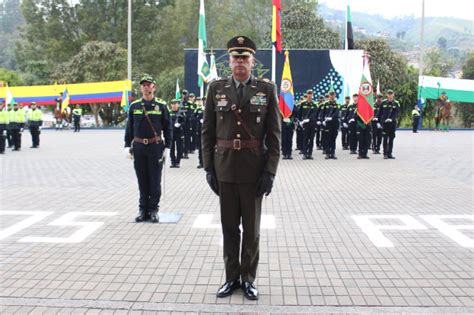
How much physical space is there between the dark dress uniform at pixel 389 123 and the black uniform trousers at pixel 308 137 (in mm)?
2259

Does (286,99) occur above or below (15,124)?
above

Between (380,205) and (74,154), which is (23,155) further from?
(380,205)

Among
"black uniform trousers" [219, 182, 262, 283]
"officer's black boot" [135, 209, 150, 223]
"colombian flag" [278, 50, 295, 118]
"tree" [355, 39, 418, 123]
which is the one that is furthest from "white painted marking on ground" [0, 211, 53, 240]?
"tree" [355, 39, 418, 123]

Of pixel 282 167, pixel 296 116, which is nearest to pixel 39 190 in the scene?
pixel 282 167

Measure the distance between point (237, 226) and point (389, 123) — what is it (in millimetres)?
11860

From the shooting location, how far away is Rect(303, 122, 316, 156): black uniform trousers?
15000 mm

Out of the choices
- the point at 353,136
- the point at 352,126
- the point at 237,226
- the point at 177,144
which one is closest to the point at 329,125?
the point at 352,126

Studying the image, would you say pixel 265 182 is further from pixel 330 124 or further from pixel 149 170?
pixel 330 124

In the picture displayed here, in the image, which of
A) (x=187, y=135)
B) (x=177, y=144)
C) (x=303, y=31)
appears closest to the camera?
(x=177, y=144)

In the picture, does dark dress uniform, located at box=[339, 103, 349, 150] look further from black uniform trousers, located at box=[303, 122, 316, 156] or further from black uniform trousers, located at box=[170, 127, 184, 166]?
black uniform trousers, located at box=[170, 127, 184, 166]

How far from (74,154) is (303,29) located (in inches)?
986

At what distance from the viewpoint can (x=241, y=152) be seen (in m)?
4.17

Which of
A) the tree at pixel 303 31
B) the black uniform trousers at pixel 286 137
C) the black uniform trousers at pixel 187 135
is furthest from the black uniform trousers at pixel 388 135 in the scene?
the tree at pixel 303 31

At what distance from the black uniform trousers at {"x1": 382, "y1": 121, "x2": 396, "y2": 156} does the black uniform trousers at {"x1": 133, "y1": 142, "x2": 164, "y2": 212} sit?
9858 mm
